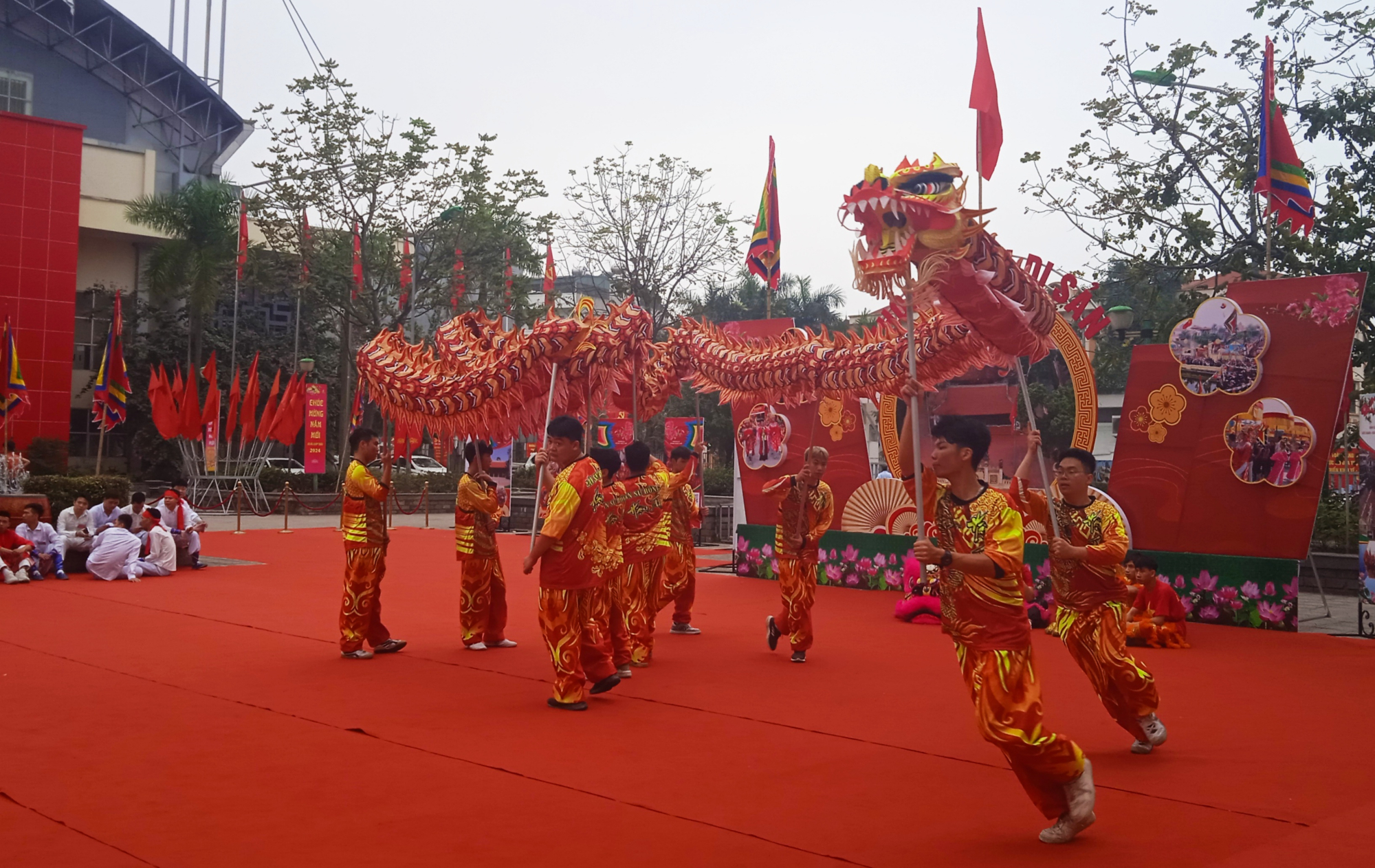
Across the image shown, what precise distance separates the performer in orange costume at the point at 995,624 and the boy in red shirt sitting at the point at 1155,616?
442 centimetres

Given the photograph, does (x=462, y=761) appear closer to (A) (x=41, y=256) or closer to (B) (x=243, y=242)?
(A) (x=41, y=256)

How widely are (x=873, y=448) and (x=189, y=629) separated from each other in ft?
23.3

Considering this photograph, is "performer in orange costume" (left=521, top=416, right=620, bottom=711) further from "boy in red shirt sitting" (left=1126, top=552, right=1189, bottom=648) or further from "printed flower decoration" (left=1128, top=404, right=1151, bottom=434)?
"printed flower decoration" (left=1128, top=404, right=1151, bottom=434)

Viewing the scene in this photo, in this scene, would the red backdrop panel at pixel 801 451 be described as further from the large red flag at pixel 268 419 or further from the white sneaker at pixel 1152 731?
the large red flag at pixel 268 419

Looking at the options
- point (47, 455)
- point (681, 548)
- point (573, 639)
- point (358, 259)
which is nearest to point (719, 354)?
point (681, 548)

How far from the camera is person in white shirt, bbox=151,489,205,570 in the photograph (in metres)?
11.6

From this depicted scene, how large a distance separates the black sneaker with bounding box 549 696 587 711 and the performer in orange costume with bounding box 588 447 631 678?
37 centimetres

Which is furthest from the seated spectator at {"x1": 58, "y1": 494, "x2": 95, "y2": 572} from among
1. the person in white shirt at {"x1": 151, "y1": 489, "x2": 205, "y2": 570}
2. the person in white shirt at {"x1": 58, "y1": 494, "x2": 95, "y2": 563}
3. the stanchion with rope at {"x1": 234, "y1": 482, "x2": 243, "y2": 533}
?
the stanchion with rope at {"x1": 234, "y1": 482, "x2": 243, "y2": 533}

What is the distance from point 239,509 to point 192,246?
1104 cm

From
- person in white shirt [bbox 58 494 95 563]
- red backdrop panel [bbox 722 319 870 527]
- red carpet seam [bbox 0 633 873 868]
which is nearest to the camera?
red carpet seam [bbox 0 633 873 868]

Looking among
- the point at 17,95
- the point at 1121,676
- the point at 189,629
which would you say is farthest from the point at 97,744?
the point at 17,95

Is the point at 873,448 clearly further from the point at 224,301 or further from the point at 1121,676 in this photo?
the point at 224,301

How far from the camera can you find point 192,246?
80.0 feet

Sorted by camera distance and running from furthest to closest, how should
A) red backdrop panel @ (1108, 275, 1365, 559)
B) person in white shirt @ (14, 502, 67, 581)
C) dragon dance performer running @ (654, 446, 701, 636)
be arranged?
person in white shirt @ (14, 502, 67, 581) < red backdrop panel @ (1108, 275, 1365, 559) < dragon dance performer running @ (654, 446, 701, 636)
